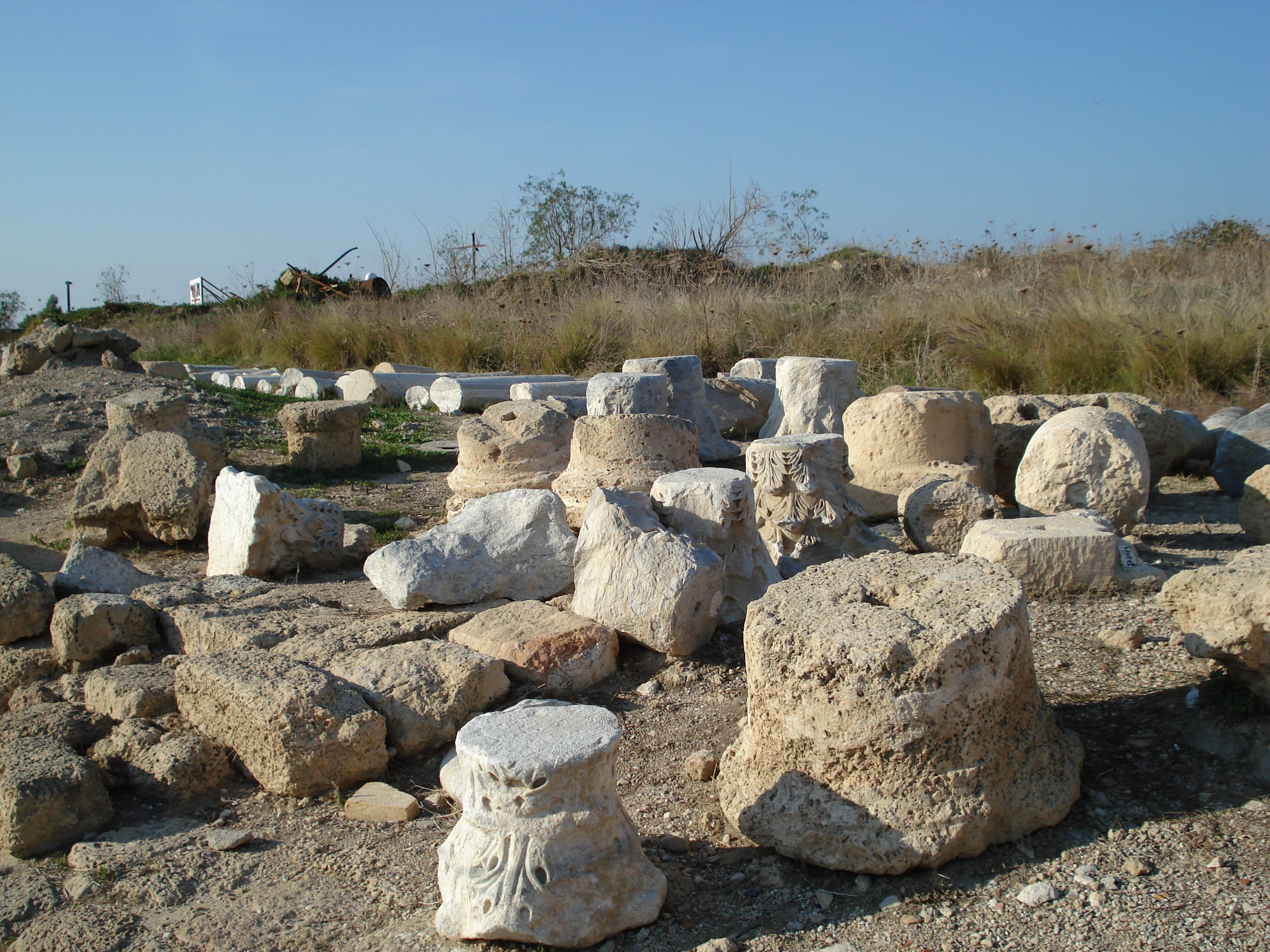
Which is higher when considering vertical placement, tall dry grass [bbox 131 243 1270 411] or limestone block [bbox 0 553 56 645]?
tall dry grass [bbox 131 243 1270 411]

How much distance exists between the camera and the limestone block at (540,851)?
7.09 ft

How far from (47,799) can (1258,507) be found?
18.7 ft

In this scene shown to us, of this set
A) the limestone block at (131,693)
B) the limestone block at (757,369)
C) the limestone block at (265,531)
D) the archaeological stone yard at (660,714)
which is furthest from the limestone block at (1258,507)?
the limestone block at (131,693)

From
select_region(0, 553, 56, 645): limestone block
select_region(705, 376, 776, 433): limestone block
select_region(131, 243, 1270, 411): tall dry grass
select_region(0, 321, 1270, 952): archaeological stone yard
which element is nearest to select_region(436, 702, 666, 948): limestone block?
select_region(0, 321, 1270, 952): archaeological stone yard

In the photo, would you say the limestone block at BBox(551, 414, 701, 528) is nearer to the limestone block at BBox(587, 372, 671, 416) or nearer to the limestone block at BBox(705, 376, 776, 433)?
the limestone block at BBox(587, 372, 671, 416)

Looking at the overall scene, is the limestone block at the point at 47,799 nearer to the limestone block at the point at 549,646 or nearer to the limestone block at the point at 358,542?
the limestone block at the point at 549,646

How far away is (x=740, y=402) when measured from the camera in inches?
354

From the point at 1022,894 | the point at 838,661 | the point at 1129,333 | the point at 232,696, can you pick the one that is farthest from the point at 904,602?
the point at 1129,333

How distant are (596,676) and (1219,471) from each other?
5.24 metres

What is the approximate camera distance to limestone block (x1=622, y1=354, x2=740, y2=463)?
26.1ft

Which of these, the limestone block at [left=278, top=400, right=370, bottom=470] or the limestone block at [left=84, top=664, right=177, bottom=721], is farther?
the limestone block at [left=278, top=400, right=370, bottom=470]

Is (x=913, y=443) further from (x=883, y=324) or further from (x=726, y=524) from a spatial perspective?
(x=883, y=324)

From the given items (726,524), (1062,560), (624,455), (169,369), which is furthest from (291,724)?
(169,369)

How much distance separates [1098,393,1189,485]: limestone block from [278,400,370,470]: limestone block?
5.82 m
